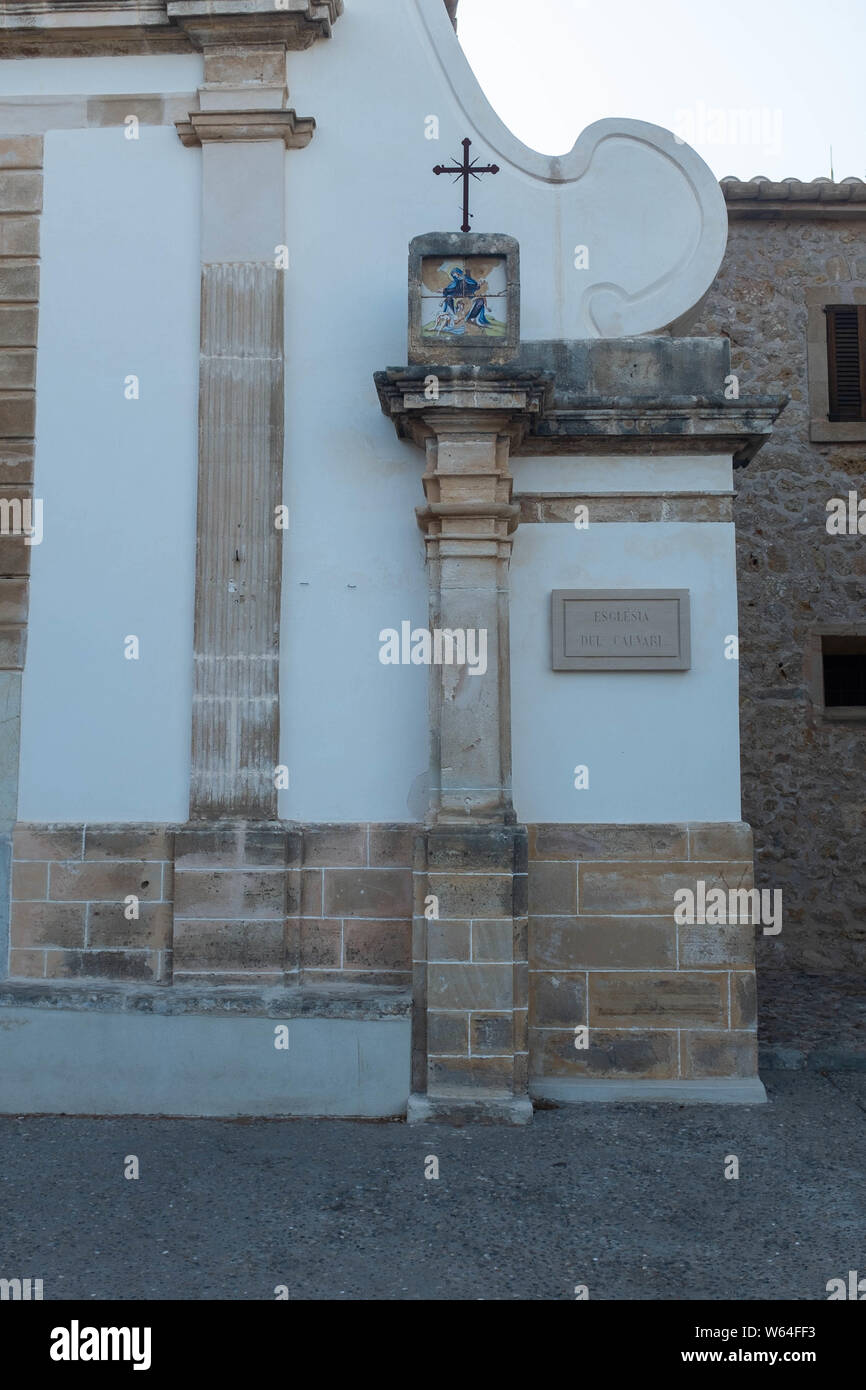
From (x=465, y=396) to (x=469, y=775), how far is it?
1.68 m

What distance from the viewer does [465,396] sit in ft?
17.1

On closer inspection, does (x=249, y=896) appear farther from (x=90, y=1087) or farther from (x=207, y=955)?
(x=90, y=1087)

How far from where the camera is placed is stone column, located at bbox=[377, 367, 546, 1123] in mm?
5117

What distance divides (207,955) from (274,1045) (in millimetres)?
514

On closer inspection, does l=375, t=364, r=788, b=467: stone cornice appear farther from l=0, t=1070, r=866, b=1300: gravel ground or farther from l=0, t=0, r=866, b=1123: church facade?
l=0, t=1070, r=866, b=1300: gravel ground

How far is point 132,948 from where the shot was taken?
5.46 m

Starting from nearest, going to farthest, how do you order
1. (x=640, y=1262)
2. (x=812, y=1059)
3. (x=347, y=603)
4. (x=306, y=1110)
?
(x=640, y=1262) < (x=306, y=1110) < (x=347, y=603) < (x=812, y=1059)

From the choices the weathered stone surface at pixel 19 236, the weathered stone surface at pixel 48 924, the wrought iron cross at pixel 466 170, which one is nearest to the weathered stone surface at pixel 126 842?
the weathered stone surface at pixel 48 924

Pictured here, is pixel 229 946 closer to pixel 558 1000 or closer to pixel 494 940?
pixel 494 940

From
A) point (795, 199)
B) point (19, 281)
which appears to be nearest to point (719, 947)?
point (19, 281)

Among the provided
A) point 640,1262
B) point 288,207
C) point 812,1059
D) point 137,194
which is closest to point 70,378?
point 137,194

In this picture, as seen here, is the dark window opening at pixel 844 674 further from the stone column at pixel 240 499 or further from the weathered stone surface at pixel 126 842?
the weathered stone surface at pixel 126 842

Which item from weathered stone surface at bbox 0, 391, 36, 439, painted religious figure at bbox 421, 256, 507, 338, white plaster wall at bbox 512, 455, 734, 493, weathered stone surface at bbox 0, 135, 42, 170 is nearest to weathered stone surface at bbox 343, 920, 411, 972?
white plaster wall at bbox 512, 455, 734, 493

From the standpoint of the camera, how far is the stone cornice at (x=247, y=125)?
5.73 meters
